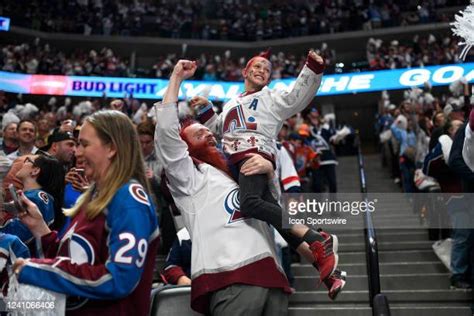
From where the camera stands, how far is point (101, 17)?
84.6 ft

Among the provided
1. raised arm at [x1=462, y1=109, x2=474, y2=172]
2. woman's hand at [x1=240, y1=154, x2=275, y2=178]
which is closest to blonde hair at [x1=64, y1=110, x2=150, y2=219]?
woman's hand at [x1=240, y1=154, x2=275, y2=178]

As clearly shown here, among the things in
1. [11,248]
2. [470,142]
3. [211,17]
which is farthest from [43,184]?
[211,17]

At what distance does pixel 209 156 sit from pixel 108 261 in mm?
1260

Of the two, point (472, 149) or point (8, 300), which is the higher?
point (472, 149)

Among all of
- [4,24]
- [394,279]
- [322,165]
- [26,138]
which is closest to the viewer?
[26,138]

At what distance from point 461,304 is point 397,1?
23.0 metres

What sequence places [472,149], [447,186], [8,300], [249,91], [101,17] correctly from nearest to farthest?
[8,300] < [472,149] < [249,91] < [447,186] < [101,17]

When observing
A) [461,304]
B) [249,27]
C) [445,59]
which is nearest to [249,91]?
[461,304]

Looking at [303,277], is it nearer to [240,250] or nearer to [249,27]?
[240,250]

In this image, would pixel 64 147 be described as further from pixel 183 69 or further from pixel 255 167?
pixel 255 167

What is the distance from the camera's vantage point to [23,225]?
284 centimetres

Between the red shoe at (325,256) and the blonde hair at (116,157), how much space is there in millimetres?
1215

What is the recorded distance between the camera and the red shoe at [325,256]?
3.02 metres

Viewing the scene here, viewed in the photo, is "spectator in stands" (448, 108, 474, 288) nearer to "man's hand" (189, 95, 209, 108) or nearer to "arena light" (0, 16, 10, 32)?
"man's hand" (189, 95, 209, 108)
